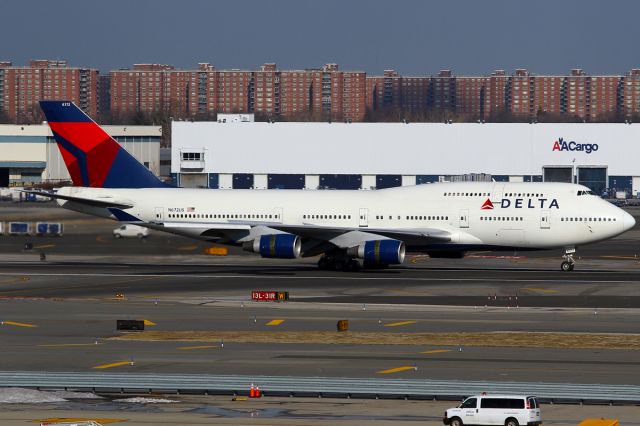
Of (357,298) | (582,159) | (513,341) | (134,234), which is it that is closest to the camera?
(513,341)

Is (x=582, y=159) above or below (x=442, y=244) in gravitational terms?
above

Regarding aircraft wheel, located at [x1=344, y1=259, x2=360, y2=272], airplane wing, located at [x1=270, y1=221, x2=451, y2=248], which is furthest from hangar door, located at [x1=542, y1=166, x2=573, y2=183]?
airplane wing, located at [x1=270, y1=221, x2=451, y2=248]

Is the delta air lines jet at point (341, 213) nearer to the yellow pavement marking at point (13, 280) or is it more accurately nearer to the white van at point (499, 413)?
the yellow pavement marking at point (13, 280)

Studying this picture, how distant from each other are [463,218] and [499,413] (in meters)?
36.9

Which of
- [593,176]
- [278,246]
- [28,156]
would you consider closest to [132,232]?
[278,246]

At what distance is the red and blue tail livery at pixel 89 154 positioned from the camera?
221 feet

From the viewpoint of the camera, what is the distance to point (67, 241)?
8425 cm

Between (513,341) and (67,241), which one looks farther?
(67,241)

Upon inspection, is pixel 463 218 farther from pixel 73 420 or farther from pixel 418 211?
pixel 73 420

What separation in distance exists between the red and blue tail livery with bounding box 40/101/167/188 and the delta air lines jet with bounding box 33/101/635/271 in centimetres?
6

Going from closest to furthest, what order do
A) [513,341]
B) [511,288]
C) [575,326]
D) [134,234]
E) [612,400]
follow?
[612,400], [513,341], [575,326], [511,288], [134,234]

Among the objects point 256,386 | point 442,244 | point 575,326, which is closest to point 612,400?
point 256,386

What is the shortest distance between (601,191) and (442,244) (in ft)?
279

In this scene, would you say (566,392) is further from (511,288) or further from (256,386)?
(511,288)
